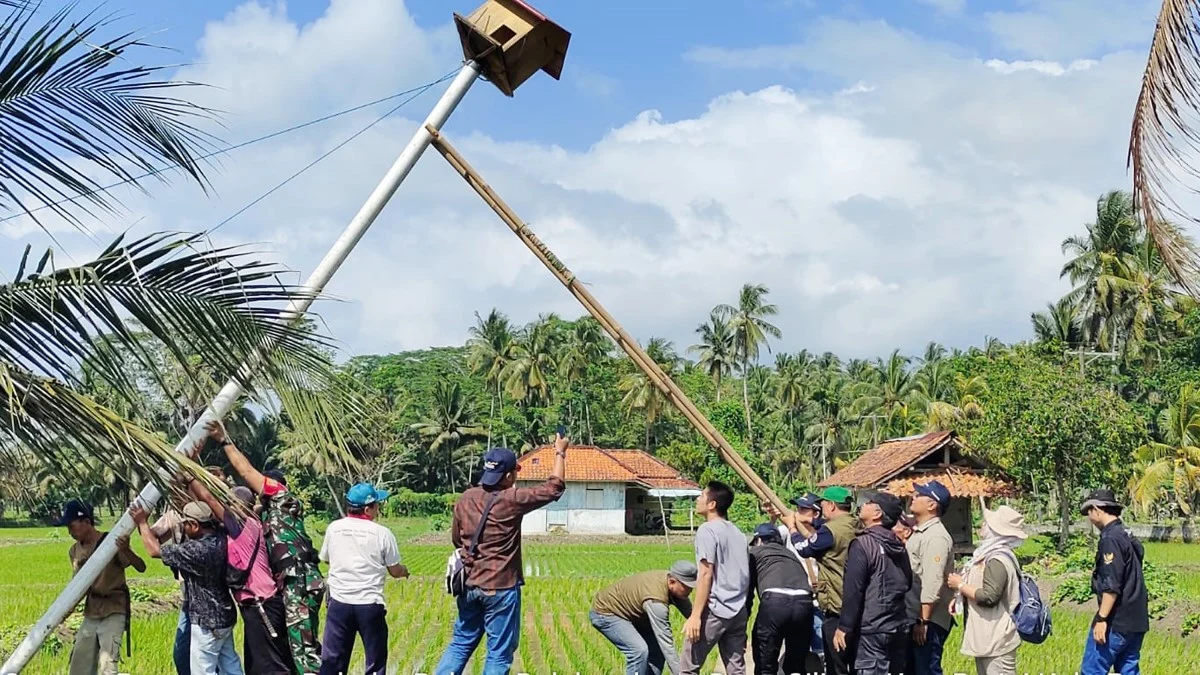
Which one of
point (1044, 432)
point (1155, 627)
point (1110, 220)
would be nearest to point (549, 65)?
point (1155, 627)

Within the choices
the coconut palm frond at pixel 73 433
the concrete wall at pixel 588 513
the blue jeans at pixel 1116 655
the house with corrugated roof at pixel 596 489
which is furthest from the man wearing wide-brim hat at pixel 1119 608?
the concrete wall at pixel 588 513

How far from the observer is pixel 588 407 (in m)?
53.9

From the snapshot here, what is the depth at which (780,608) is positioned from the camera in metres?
6.89

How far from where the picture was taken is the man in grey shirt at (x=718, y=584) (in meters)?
6.84

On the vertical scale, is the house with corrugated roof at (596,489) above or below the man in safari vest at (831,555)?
above

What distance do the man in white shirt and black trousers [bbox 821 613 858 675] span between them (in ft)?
8.08

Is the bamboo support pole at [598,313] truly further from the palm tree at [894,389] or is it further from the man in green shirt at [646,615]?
the palm tree at [894,389]

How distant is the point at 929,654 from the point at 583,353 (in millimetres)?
46577

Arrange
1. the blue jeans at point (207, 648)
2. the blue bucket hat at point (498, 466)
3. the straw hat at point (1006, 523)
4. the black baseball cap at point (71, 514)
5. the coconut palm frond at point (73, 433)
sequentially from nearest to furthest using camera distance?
the coconut palm frond at point (73, 433) < the blue jeans at point (207, 648) < the straw hat at point (1006, 523) < the black baseball cap at point (71, 514) < the blue bucket hat at point (498, 466)

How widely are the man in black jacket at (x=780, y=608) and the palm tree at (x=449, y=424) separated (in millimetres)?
47267

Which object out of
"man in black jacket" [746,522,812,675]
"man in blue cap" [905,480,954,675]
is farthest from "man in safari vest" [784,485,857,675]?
"man in blue cap" [905,480,954,675]

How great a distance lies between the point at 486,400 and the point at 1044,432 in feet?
119

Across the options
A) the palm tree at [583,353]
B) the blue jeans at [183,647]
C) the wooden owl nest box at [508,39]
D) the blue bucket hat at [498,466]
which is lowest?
the blue jeans at [183,647]

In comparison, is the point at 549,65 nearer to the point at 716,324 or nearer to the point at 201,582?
the point at 201,582
